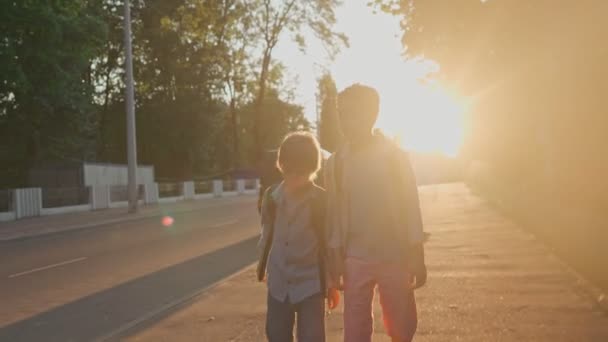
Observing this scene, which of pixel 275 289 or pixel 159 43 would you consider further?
pixel 159 43

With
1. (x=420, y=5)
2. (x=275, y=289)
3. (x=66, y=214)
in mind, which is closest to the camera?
(x=275, y=289)

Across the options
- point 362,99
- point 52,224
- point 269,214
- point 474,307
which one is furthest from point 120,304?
point 52,224

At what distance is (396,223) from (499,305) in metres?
3.99

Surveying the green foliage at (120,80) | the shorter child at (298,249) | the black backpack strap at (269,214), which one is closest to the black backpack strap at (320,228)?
the shorter child at (298,249)

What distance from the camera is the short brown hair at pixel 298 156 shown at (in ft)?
12.4

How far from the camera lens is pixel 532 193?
794 inches

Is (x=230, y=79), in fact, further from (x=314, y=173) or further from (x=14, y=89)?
(x=314, y=173)

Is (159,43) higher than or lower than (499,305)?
higher

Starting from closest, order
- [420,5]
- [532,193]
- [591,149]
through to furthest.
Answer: [591,149] → [420,5] → [532,193]

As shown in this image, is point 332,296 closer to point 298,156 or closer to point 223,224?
point 298,156

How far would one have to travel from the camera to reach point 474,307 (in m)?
7.34

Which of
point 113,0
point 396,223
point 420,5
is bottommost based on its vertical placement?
point 396,223

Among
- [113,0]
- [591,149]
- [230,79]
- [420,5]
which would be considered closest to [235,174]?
[230,79]

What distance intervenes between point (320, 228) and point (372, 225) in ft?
0.93
